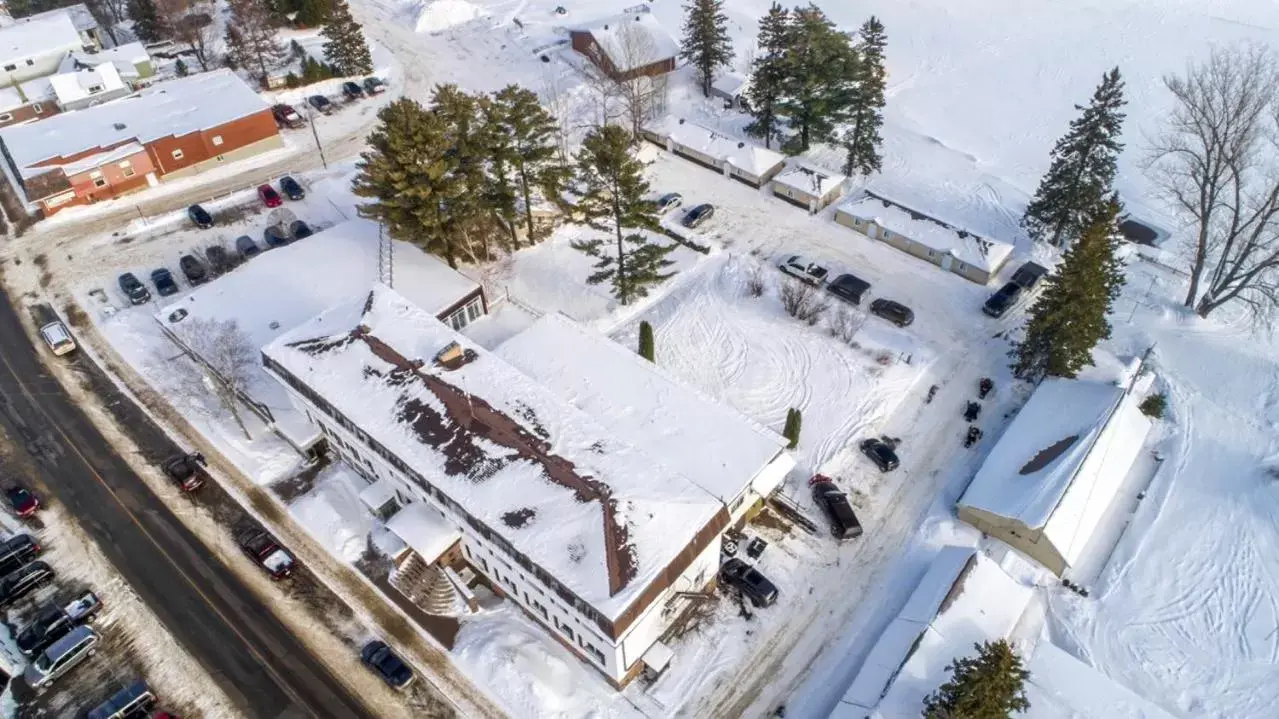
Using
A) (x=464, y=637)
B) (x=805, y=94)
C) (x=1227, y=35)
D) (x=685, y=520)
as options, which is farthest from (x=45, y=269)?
(x=1227, y=35)

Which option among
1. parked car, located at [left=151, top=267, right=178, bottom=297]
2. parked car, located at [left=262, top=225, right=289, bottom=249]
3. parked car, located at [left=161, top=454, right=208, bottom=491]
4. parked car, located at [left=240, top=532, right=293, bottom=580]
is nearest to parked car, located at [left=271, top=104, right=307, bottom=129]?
parked car, located at [left=262, top=225, right=289, bottom=249]

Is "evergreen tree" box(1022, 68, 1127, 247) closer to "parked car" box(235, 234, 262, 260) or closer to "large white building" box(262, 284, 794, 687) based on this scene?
"large white building" box(262, 284, 794, 687)

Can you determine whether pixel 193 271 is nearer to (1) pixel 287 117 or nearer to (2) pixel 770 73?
(1) pixel 287 117

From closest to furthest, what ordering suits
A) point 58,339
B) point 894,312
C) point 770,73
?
1. point 58,339
2. point 894,312
3. point 770,73

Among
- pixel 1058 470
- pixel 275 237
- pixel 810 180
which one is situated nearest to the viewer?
pixel 1058 470

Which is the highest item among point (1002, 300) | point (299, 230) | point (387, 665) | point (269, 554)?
point (299, 230)

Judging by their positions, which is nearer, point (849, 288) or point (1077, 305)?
point (1077, 305)

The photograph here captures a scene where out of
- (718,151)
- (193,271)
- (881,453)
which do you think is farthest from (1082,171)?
(193,271)
